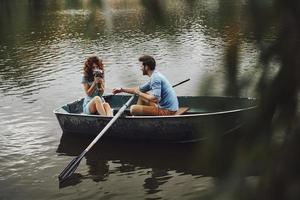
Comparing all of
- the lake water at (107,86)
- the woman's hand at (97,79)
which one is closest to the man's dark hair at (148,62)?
the lake water at (107,86)

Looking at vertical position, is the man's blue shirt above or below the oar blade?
above

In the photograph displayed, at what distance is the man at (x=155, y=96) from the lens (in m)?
9.93

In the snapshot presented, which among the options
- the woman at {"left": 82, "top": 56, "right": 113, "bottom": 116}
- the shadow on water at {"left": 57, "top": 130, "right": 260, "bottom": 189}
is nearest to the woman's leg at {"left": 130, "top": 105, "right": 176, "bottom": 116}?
the shadow on water at {"left": 57, "top": 130, "right": 260, "bottom": 189}

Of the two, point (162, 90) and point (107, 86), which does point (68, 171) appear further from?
point (107, 86)

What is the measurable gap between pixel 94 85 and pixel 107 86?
581 cm

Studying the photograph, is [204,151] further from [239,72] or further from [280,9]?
[280,9]

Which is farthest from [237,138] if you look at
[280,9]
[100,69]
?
[100,69]

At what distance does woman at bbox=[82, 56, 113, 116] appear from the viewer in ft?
35.3

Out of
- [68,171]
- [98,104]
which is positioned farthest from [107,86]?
[68,171]

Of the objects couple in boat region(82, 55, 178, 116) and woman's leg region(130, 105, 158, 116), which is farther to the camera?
woman's leg region(130, 105, 158, 116)

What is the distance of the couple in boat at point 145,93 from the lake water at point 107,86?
1.44 feet

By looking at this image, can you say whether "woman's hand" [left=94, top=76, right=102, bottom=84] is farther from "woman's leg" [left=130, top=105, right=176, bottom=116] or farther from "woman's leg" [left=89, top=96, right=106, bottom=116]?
"woman's leg" [left=130, top=105, right=176, bottom=116]

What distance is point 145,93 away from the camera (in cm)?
1038

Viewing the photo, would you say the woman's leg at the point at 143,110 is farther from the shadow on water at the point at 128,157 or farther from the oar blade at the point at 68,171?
the oar blade at the point at 68,171
